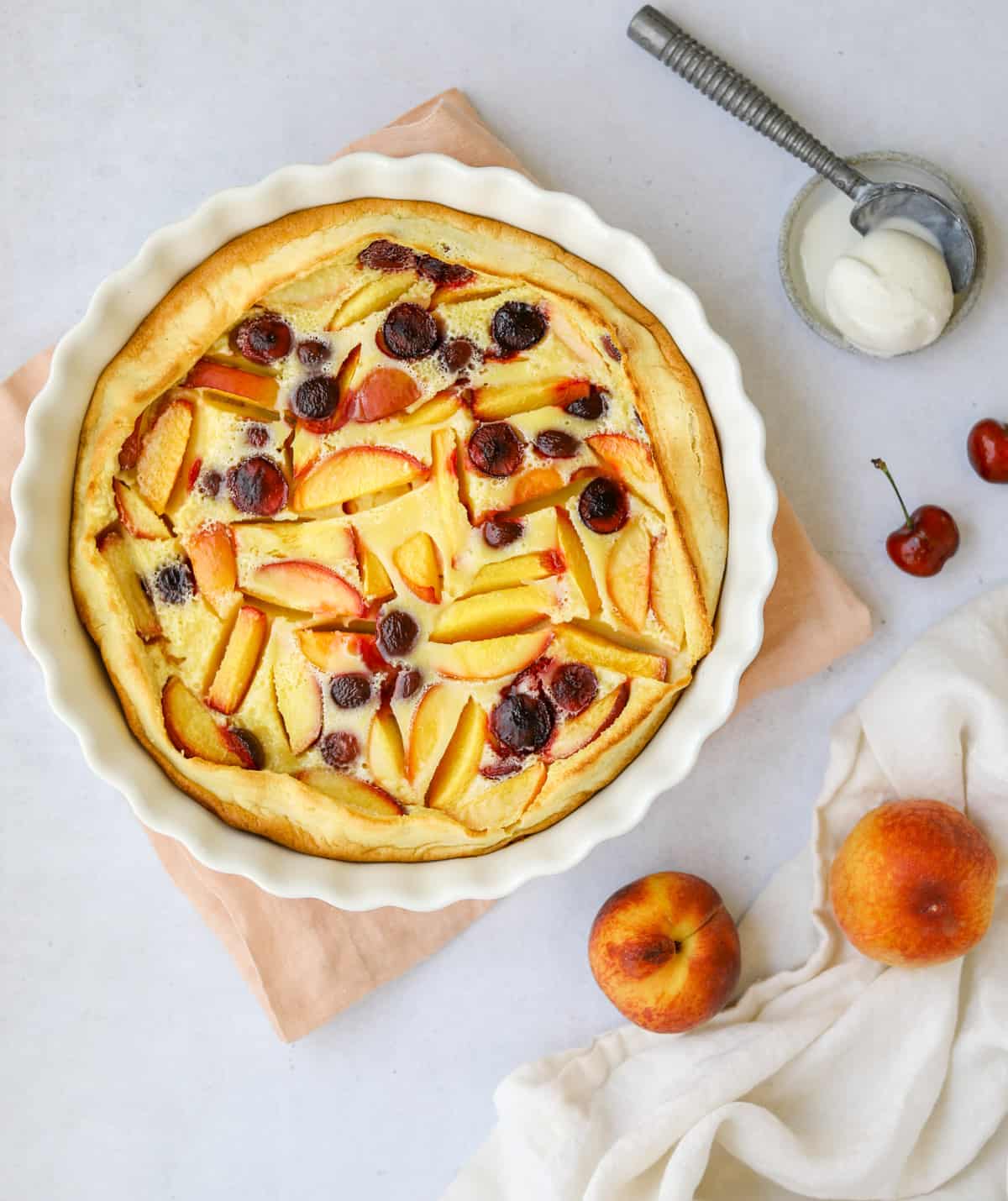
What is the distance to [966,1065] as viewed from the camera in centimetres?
191

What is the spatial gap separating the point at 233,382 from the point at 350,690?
47 centimetres

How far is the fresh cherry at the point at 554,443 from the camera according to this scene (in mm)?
1629

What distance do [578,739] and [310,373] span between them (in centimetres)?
65

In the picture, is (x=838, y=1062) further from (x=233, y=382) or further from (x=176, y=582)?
(x=233, y=382)

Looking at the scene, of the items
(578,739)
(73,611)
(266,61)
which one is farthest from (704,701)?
(266,61)

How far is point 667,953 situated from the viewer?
180 centimetres

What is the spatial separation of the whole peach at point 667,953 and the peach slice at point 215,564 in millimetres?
794

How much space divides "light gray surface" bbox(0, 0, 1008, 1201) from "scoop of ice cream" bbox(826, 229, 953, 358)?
3.7 inches

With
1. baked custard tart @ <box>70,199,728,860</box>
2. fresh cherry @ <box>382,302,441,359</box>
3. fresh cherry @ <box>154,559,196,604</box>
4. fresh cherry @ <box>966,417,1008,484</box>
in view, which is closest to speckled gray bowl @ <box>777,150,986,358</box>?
fresh cherry @ <box>966,417,1008,484</box>

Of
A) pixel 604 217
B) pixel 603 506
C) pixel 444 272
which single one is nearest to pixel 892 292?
pixel 604 217

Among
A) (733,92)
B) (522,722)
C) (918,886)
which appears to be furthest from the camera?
(733,92)

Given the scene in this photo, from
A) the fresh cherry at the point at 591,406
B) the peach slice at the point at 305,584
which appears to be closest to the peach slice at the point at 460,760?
the peach slice at the point at 305,584

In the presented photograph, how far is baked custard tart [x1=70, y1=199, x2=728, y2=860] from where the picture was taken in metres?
1.63

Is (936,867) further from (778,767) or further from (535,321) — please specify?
(535,321)
